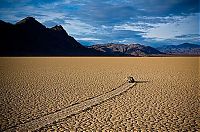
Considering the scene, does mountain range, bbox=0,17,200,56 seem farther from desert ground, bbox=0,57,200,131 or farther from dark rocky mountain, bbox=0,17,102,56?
desert ground, bbox=0,57,200,131

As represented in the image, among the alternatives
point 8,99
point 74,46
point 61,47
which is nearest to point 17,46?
point 61,47

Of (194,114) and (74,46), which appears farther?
(74,46)

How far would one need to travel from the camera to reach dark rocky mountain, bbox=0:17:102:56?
3723 inches

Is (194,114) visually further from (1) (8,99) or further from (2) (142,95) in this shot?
(1) (8,99)

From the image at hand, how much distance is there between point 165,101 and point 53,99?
161 inches

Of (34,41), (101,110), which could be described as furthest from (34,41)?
(101,110)

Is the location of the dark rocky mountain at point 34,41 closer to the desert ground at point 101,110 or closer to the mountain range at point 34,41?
the mountain range at point 34,41

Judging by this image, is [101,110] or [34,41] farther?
[34,41]

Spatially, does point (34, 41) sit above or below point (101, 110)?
above

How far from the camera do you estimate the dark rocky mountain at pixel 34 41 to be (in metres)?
94.6

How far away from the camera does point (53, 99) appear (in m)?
9.01

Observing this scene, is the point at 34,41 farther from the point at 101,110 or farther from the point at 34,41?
the point at 101,110

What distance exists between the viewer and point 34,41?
107438mm

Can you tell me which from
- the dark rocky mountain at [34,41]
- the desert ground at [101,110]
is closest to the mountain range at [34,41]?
the dark rocky mountain at [34,41]
